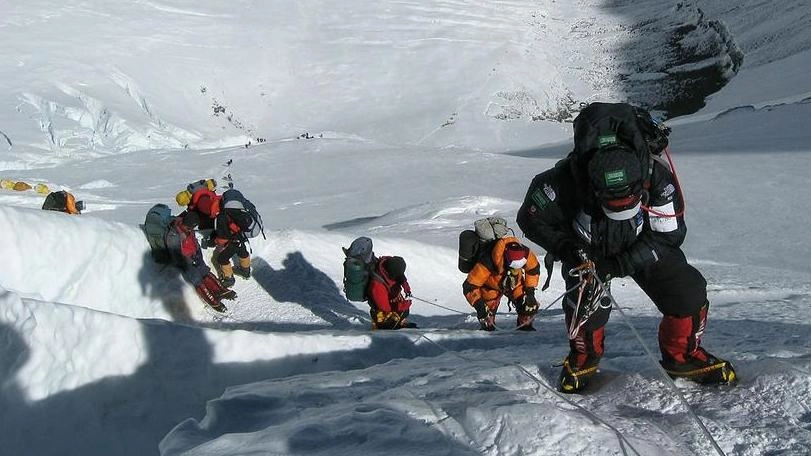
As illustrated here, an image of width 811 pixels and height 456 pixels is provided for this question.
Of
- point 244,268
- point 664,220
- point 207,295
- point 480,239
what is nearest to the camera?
point 664,220

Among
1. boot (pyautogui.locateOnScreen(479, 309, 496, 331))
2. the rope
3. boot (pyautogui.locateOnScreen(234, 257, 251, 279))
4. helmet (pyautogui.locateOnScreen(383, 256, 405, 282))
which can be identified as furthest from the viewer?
boot (pyautogui.locateOnScreen(234, 257, 251, 279))

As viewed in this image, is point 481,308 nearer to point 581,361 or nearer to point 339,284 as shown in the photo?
point 339,284

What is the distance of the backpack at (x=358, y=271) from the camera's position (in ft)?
20.3

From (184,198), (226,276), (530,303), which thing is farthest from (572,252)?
(184,198)

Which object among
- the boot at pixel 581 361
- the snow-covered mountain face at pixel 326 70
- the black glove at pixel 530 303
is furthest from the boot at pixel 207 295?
the snow-covered mountain face at pixel 326 70

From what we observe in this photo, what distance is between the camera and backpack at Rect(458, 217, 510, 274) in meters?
5.87

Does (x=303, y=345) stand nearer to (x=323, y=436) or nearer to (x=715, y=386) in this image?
(x=323, y=436)

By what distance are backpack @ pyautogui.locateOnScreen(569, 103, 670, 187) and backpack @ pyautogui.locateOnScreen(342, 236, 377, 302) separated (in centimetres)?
333

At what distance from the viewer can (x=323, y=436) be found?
281 cm

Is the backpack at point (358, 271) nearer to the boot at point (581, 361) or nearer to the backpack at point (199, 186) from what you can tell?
the backpack at point (199, 186)

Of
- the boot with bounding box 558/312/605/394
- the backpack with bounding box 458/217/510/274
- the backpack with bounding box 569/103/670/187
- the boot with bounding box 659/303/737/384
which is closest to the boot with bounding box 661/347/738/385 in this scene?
the boot with bounding box 659/303/737/384

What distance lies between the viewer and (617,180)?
297cm

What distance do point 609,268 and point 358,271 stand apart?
3.20 m

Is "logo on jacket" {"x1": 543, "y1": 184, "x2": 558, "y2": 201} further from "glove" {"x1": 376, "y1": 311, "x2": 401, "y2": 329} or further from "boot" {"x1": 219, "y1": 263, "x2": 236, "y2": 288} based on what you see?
"boot" {"x1": 219, "y1": 263, "x2": 236, "y2": 288}
